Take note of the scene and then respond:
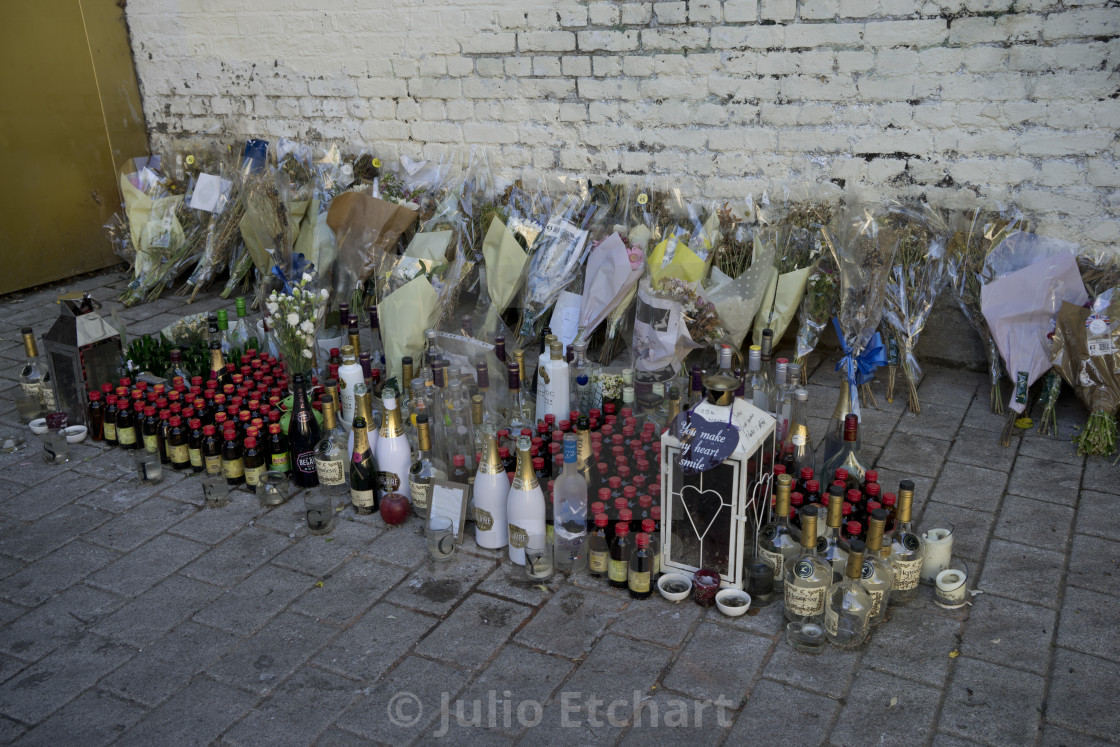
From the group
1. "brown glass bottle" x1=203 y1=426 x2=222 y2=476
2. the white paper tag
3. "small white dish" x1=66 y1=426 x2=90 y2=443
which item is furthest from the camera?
the white paper tag

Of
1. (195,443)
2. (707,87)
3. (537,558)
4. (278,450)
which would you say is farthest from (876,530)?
(707,87)

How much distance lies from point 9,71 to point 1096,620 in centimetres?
723

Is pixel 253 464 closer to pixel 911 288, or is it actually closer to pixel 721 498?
pixel 721 498

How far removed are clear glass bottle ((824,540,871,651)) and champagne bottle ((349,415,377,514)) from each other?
1.82 m

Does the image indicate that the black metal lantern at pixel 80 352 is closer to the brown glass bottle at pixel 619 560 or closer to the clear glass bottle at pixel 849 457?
the brown glass bottle at pixel 619 560

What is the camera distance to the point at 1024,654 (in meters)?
2.81

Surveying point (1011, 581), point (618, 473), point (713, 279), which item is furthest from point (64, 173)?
point (1011, 581)

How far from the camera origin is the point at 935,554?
312 centimetres

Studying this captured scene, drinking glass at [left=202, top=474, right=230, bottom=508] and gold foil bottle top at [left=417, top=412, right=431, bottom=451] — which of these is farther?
drinking glass at [left=202, top=474, right=230, bottom=508]

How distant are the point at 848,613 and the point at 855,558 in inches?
7.5

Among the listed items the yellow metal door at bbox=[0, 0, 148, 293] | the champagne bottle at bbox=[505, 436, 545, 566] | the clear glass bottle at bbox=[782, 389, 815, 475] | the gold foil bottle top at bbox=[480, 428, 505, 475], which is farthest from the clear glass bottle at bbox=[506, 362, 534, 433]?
the yellow metal door at bbox=[0, 0, 148, 293]

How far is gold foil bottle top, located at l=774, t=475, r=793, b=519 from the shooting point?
3006mm

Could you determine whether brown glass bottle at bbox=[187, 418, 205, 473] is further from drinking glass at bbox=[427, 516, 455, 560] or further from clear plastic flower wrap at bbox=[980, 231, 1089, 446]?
clear plastic flower wrap at bbox=[980, 231, 1089, 446]

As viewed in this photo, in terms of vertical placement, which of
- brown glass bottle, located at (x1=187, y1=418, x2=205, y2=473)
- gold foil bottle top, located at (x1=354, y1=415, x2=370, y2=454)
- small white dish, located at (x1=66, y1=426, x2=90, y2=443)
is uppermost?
gold foil bottle top, located at (x1=354, y1=415, x2=370, y2=454)
